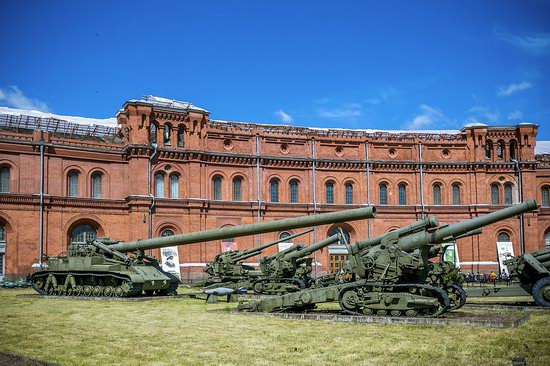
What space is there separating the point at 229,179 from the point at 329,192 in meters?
7.80

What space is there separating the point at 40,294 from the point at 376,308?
53.1ft

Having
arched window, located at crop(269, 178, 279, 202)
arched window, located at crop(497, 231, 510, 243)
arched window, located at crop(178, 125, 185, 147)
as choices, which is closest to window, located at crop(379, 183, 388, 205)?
arched window, located at crop(269, 178, 279, 202)

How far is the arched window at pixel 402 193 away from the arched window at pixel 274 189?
9592 millimetres

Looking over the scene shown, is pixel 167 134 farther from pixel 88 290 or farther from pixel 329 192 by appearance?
pixel 88 290

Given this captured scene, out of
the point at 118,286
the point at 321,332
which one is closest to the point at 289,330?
the point at 321,332

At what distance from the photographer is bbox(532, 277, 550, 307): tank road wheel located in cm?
1984

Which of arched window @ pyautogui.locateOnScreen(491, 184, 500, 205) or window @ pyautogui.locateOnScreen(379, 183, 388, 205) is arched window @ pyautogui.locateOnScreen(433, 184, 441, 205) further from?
arched window @ pyautogui.locateOnScreen(491, 184, 500, 205)

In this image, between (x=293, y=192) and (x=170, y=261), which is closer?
(x=170, y=261)

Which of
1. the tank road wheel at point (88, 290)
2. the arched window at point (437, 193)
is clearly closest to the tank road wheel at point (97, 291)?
the tank road wheel at point (88, 290)

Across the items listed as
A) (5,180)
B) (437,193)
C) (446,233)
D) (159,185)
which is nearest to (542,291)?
(446,233)

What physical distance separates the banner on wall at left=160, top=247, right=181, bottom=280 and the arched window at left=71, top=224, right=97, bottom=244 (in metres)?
4.57

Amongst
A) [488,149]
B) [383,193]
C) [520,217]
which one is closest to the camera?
[383,193]

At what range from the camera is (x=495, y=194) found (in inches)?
1961

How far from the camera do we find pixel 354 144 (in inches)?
1900
